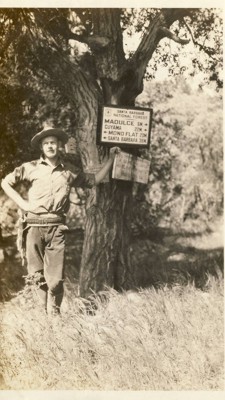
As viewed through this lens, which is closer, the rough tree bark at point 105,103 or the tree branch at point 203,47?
the rough tree bark at point 105,103

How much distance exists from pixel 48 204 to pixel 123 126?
74 cm

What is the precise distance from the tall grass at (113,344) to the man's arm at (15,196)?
61 cm

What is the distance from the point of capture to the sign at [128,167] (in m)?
3.53

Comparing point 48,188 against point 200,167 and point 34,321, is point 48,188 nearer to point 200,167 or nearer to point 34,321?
point 34,321

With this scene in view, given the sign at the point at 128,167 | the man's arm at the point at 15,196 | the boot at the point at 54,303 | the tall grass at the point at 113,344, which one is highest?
the sign at the point at 128,167

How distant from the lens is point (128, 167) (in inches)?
140

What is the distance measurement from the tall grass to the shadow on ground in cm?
15

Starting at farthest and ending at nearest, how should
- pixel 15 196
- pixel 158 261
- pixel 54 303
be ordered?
pixel 158 261 < pixel 54 303 < pixel 15 196

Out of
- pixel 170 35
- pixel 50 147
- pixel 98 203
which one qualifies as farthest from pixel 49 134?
pixel 170 35

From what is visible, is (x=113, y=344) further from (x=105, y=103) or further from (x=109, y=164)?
(x=105, y=103)

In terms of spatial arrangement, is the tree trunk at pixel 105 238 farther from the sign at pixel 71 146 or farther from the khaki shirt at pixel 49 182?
the sign at pixel 71 146

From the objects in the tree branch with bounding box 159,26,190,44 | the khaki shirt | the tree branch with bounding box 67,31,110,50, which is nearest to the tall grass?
the khaki shirt

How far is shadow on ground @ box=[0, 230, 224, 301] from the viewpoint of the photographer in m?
3.68

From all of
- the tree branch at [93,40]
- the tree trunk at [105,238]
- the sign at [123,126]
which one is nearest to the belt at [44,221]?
the tree trunk at [105,238]
